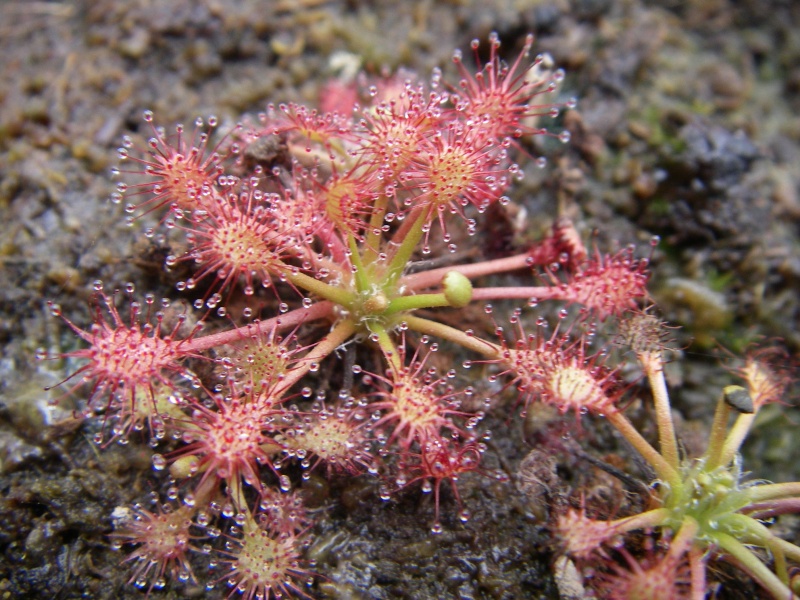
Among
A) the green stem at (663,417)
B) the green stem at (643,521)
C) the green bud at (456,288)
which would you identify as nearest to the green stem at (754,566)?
the green stem at (643,521)

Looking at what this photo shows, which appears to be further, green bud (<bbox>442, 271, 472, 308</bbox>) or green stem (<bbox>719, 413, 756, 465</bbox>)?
green stem (<bbox>719, 413, 756, 465</bbox>)

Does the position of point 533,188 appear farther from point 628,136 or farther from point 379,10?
point 379,10

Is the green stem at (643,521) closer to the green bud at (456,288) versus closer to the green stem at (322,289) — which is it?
the green bud at (456,288)

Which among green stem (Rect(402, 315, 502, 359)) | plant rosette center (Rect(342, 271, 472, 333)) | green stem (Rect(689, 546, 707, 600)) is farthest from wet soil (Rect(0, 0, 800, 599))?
plant rosette center (Rect(342, 271, 472, 333))

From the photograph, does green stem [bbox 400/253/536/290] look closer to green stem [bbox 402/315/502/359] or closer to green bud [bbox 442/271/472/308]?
green stem [bbox 402/315/502/359]

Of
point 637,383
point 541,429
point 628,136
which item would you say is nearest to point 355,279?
point 541,429

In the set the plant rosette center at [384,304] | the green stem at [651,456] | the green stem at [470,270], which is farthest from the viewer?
the green stem at [470,270]

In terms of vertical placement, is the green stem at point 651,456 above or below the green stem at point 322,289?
below
